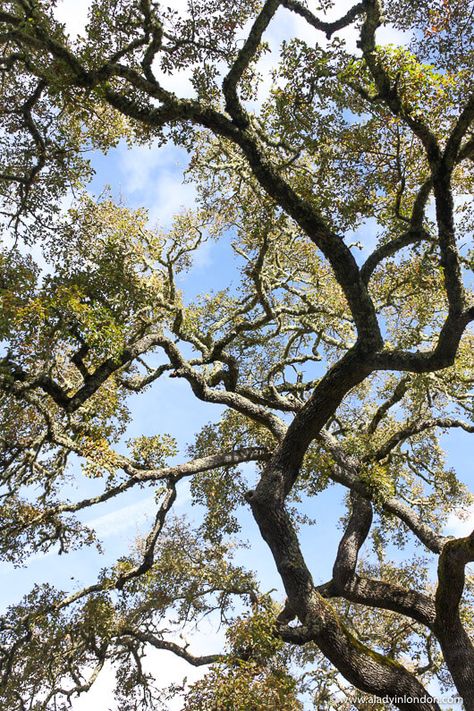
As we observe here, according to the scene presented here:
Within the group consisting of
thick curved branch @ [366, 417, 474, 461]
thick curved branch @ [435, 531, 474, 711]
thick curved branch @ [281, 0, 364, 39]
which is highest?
thick curved branch @ [281, 0, 364, 39]

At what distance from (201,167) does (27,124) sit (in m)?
3.77


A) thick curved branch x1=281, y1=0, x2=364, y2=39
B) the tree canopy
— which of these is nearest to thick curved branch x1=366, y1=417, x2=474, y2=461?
the tree canopy

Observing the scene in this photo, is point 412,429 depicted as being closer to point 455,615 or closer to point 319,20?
point 455,615

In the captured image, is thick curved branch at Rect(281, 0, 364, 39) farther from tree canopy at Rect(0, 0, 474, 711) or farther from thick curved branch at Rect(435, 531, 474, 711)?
thick curved branch at Rect(435, 531, 474, 711)

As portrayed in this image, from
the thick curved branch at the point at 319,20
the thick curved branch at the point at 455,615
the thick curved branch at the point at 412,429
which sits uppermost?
the thick curved branch at the point at 319,20

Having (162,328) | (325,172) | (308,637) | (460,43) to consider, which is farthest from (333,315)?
(308,637)

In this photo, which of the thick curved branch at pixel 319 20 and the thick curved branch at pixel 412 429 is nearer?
the thick curved branch at pixel 319 20

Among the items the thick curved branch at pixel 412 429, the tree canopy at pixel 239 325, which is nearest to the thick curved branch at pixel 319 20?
the tree canopy at pixel 239 325

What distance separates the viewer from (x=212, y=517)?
13812mm

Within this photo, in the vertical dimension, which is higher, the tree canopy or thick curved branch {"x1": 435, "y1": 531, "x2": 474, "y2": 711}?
the tree canopy

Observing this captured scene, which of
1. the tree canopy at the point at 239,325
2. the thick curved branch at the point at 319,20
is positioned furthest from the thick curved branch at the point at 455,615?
the thick curved branch at the point at 319,20

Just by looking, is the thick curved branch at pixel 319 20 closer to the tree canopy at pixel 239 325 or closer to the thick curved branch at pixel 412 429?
the tree canopy at pixel 239 325

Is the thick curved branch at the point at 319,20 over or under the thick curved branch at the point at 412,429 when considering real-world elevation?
over

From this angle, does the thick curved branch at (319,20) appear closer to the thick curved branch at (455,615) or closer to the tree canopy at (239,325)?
the tree canopy at (239,325)
